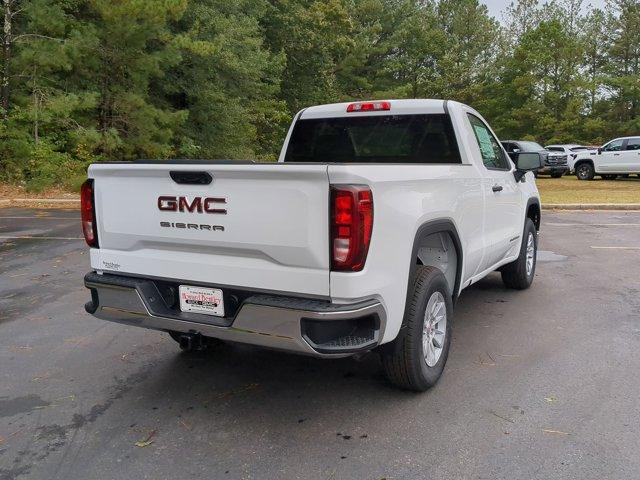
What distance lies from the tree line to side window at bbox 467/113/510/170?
16211mm

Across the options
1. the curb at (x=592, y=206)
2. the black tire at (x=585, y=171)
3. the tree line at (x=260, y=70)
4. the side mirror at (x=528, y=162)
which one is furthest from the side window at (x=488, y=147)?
the black tire at (x=585, y=171)

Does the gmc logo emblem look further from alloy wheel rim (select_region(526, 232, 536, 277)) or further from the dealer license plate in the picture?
alloy wheel rim (select_region(526, 232, 536, 277))

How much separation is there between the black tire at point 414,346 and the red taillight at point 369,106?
175cm

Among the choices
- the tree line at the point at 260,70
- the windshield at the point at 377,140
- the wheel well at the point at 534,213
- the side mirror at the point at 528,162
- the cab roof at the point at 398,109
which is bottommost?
the wheel well at the point at 534,213

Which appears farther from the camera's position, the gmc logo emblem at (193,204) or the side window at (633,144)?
the side window at (633,144)

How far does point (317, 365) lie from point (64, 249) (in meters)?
6.36

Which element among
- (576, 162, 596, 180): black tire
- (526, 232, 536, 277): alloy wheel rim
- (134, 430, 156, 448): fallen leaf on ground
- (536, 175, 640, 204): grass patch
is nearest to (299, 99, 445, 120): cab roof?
(526, 232, 536, 277): alloy wheel rim

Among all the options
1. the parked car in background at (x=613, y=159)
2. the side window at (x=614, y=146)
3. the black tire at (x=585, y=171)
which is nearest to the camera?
the parked car in background at (x=613, y=159)

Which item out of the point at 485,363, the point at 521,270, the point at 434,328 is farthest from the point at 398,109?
the point at 521,270

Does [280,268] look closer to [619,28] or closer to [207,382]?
[207,382]

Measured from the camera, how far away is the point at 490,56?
49000 millimetres

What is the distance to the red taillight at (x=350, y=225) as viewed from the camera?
283cm

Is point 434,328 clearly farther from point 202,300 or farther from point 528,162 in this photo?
point 528,162

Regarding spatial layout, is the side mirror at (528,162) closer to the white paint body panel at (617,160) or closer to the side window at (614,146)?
the white paint body panel at (617,160)
